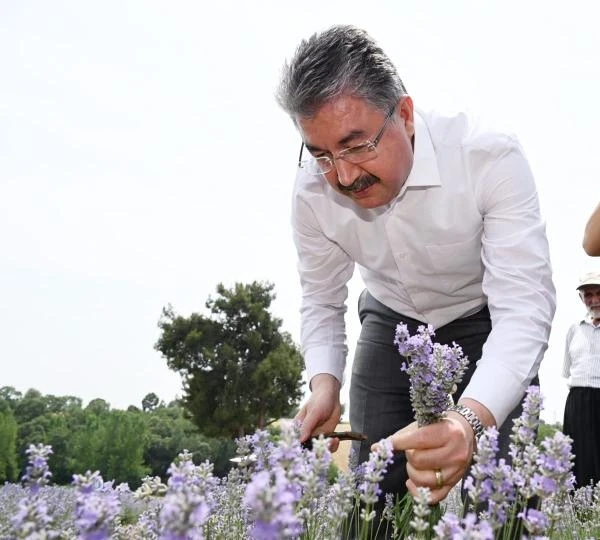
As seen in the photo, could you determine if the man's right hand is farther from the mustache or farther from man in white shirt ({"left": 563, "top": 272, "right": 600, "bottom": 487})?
man in white shirt ({"left": 563, "top": 272, "right": 600, "bottom": 487})

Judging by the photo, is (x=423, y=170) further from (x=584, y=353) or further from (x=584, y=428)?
(x=584, y=428)

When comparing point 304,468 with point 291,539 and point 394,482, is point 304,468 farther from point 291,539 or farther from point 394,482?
point 394,482

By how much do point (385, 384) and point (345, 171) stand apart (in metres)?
1.35

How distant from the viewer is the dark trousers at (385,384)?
3548mm

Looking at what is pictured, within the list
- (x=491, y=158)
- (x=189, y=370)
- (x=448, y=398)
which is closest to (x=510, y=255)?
(x=491, y=158)

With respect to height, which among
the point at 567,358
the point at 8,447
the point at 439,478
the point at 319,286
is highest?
the point at 567,358

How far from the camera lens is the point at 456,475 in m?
2.25

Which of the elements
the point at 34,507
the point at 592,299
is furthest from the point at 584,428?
the point at 34,507

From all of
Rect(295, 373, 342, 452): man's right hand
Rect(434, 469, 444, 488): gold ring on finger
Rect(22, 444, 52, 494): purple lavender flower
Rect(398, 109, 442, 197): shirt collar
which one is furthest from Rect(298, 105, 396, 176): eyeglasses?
Rect(22, 444, 52, 494): purple lavender flower

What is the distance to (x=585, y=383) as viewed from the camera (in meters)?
7.89

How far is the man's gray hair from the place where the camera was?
8.77 ft

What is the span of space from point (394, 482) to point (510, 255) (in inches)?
52.2

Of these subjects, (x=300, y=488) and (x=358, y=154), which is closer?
(x=300, y=488)

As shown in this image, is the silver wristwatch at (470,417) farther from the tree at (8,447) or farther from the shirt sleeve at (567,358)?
the tree at (8,447)
